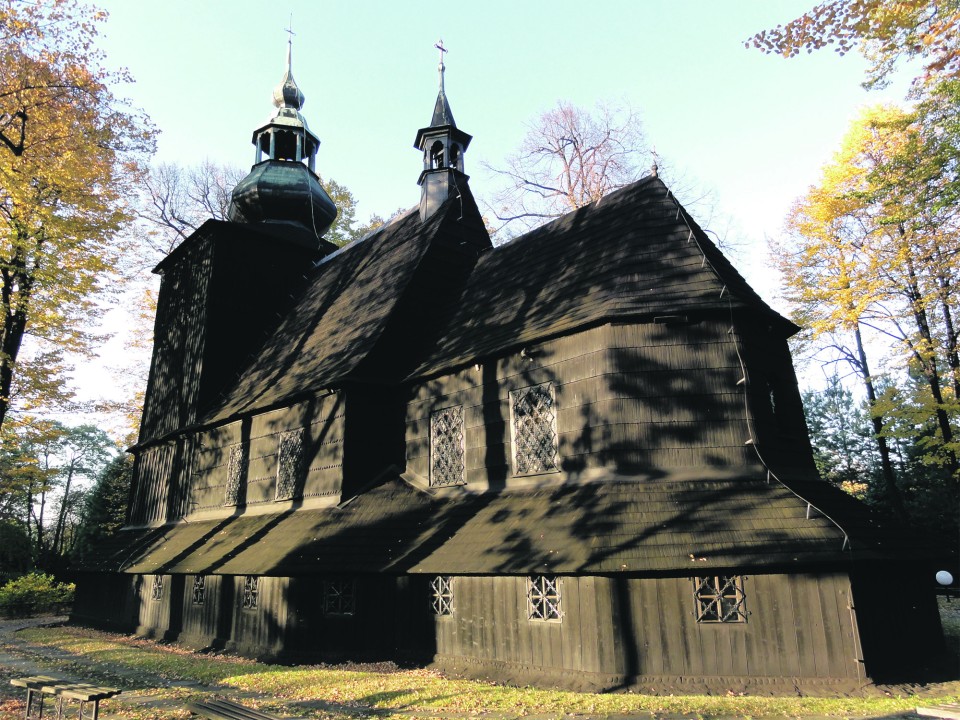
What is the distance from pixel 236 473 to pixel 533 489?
9771 mm

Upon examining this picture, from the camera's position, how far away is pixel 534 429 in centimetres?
1232

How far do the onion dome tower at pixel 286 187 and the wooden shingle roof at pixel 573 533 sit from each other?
1366cm

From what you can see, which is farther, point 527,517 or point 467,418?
point 467,418

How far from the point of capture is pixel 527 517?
11141 mm

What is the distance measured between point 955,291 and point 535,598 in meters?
16.4

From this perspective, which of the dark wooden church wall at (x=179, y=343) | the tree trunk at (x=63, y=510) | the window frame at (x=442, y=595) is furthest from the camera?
the tree trunk at (x=63, y=510)

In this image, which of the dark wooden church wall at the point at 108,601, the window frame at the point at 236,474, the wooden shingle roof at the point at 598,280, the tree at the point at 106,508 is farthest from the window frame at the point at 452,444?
the tree at the point at 106,508

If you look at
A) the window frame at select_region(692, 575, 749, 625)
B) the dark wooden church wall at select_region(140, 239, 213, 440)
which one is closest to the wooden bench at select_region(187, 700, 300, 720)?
the window frame at select_region(692, 575, 749, 625)

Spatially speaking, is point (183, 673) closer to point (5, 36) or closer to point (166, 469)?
point (166, 469)

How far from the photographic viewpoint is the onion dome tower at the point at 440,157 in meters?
19.4

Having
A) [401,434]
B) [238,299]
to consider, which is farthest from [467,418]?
[238,299]

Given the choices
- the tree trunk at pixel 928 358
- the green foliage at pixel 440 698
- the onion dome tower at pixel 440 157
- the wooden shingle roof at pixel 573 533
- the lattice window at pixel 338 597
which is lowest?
the green foliage at pixel 440 698

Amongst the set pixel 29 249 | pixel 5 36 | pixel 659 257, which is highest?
pixel 5 36

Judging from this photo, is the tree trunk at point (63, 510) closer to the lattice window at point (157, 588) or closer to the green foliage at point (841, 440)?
the lattice window at point (157, 588)
